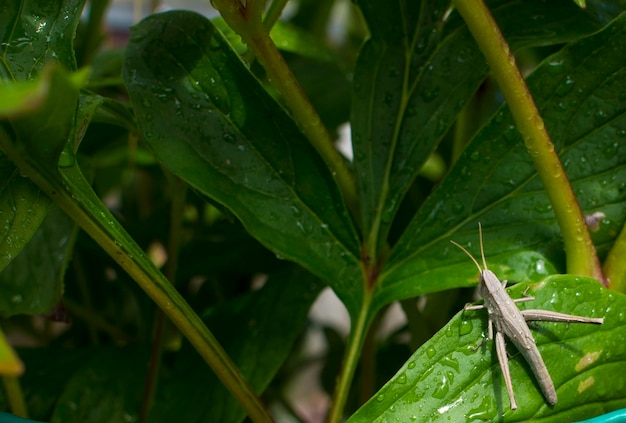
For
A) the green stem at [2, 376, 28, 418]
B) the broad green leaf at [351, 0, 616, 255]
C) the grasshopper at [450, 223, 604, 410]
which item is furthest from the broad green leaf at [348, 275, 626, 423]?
the green stem at [2, 376, 28, 418]

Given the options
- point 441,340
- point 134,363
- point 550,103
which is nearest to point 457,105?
point 550,103

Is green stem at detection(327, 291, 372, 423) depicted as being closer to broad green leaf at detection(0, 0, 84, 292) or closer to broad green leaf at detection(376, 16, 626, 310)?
broad green leaf at detection(376, 16, 626, 310)

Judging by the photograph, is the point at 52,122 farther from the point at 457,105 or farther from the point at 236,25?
the point at 457,105

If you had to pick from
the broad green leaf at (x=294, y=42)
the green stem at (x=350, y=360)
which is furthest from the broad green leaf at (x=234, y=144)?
the broad green leaf at (x=294, y=42)

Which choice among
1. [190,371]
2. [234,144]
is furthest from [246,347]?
[234,144]

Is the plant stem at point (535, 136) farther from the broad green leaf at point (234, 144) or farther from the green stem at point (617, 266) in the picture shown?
the broad green leaf at point (234, 144)
